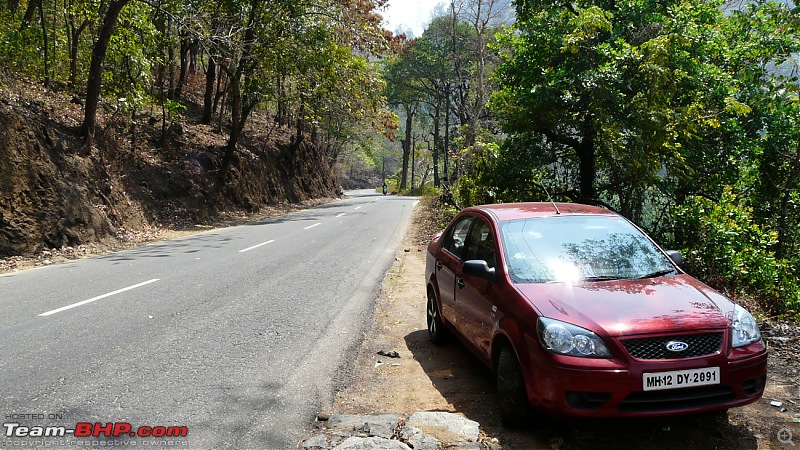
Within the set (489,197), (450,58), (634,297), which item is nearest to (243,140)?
(450,58)

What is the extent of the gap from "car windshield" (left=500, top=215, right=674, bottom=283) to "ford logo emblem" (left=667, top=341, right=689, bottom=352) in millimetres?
898

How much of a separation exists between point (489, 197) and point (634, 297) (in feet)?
30.2

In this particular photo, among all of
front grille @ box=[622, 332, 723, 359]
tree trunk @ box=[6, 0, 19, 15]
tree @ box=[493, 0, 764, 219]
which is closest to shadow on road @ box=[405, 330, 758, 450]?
front grille @ box=[622, 332, 723, 359]

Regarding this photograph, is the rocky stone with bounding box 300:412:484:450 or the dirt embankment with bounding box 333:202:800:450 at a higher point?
the rocky stone with bounding box 300:412:484:450

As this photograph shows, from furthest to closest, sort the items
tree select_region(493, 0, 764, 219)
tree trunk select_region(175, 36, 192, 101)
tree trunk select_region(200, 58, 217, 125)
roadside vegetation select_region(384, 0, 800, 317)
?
1. tree trunk select_region(200, 58, 217, 125)
2. tree trunk select_region(175, 36, 192, 101)
3. tree select_region(493, 0, 764, 219)
4. roadside vegetation select_region(384, 0, 800, 317)

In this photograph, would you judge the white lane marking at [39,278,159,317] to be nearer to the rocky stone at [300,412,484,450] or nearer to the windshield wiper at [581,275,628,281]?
the rocky stone at [300,412,484,450]

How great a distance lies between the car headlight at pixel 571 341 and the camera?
3.79 meters

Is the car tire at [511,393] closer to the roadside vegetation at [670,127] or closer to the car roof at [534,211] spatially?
the car roof at [534,211]

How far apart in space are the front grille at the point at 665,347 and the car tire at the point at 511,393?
0.77 m

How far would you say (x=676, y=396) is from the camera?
3.77 m

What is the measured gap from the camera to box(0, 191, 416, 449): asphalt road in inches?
164

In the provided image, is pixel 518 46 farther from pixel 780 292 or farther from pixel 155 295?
pixel 155 295

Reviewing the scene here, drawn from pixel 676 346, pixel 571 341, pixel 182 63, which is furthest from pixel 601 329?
pixel 182 63

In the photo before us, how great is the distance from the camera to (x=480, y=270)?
15.9ft
